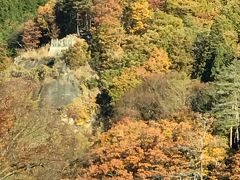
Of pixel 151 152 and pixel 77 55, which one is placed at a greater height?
pixel 151 152

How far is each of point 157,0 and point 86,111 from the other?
33.2 ft

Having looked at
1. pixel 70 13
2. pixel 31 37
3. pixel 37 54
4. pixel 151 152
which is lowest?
pixel 37 54

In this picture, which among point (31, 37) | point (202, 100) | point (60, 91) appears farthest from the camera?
point (31, 37)

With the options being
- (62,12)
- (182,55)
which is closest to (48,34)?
(62,12)

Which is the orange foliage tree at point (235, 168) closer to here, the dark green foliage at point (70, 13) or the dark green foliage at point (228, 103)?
the dark green foliage at point (228, 103)

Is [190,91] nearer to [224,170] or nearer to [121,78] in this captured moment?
[121,78]

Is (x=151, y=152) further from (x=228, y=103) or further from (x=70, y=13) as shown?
(x=70, y=13)

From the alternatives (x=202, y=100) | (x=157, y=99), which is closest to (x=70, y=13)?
(x=157, y=99)

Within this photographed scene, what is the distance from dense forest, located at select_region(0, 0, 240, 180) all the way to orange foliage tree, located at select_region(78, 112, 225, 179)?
0.16 feet

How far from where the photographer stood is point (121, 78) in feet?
107

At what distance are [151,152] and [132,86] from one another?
980cm

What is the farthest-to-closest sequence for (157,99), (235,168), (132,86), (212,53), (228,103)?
1. (212,53)
2. (132,86)
3. (157,99)
4. (228,103)
5. (235,168)

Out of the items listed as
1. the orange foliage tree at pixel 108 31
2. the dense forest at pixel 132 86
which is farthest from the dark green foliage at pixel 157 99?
the orange foliage tree at pixel 108 31

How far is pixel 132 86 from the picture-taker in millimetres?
31828
